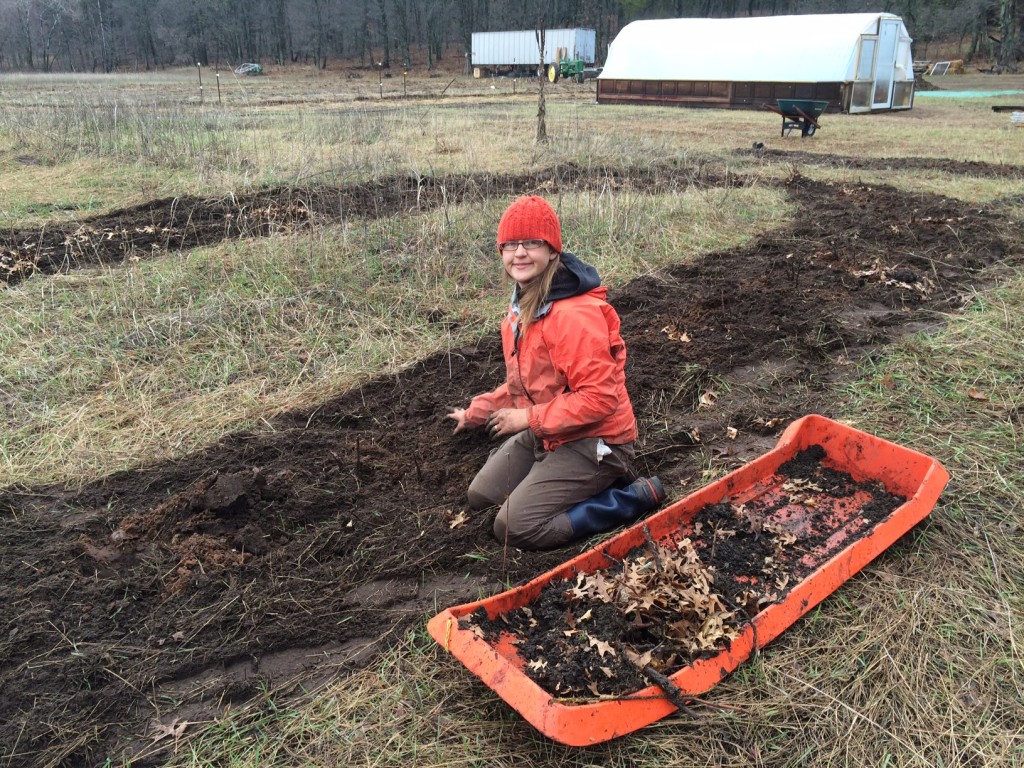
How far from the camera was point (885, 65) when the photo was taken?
2259cm

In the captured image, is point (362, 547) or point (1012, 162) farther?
point (1012, 162)

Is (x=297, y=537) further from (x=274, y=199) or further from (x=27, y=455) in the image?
(x=274, y=199)

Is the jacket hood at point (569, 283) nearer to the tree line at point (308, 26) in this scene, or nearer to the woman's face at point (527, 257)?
the woman's face at point (527, 257)

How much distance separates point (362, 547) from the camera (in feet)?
9.69

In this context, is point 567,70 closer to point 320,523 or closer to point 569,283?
point 569,283

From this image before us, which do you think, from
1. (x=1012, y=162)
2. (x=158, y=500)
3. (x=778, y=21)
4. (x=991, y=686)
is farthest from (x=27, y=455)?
(x=778, y=21)

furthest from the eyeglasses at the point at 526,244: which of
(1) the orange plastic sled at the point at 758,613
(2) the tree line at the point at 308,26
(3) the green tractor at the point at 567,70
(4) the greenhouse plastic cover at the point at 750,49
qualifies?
(2) the tree line at the point at 308,26

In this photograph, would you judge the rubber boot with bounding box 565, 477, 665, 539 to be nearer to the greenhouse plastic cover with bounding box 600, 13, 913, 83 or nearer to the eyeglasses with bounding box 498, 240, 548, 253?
the eyeglasses with bounding box 498, 240, 548, 253

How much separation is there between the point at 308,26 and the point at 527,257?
235 ft

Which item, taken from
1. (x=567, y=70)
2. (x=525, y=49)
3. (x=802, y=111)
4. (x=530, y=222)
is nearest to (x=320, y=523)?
(x=530, y=222)

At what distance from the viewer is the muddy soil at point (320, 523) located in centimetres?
232

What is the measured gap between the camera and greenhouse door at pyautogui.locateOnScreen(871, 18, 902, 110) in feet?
72.0

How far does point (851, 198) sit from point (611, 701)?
8.35 m

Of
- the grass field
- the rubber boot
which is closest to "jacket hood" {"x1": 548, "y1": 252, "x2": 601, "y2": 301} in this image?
the rubber boot
